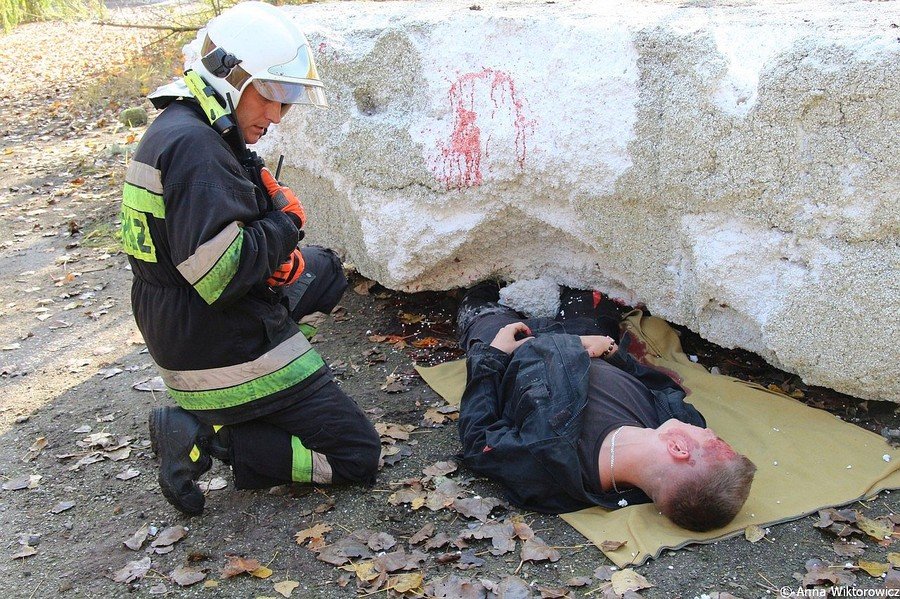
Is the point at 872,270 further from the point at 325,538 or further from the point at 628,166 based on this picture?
the point at 325,538

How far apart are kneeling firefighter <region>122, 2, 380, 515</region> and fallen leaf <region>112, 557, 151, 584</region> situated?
0.28 metres

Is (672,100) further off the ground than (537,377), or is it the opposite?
(672,100)

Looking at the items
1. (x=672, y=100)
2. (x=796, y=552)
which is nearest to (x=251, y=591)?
(x=796, y=552)

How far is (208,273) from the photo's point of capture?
3.01 m

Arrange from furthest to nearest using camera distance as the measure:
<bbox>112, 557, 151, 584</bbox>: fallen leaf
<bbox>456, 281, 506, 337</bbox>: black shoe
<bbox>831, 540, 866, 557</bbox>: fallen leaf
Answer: <bbox>456, 281, 506, 337</bbox>: black shoe → <bbox>112, 557, 151, 584</bbox>: fallen leaf → <bbox>831, 540, 866, 557</bbox>: fallen leaf

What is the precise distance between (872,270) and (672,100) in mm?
1125

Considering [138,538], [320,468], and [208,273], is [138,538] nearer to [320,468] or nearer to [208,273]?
[320,468]

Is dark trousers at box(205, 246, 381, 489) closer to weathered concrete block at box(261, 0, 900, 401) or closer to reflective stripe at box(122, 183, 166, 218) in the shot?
reflective stripe at box(122, 183, 166, 218)

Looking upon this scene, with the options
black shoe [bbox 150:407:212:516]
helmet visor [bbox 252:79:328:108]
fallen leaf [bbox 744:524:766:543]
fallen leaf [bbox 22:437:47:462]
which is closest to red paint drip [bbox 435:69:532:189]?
helmet visor [bbox 252:79:328:108]

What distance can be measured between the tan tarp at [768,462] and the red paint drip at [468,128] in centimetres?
114

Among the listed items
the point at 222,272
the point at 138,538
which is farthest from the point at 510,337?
the point at 138,538

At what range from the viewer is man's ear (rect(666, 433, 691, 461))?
10.4 feet

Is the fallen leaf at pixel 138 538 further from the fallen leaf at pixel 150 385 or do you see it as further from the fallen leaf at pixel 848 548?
the fallen leaf at pixel 848 548

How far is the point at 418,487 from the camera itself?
3.50 m
